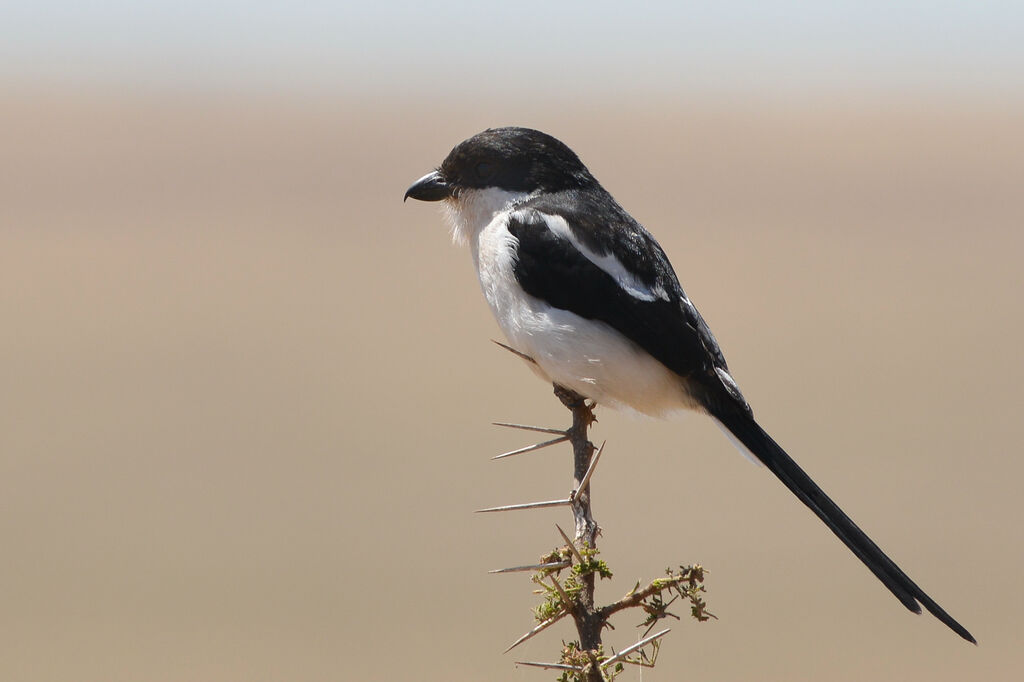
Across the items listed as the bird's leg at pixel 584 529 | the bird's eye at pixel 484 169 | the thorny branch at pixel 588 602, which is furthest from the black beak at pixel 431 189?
the thorny branch at pixel 588 602

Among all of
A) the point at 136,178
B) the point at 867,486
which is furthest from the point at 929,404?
the point at 136,178

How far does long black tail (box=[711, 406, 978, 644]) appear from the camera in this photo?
12.7 feet

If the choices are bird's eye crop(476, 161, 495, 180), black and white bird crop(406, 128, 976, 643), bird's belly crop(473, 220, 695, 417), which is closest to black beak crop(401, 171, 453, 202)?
bird's eye crop(476, 161, 495, 180)

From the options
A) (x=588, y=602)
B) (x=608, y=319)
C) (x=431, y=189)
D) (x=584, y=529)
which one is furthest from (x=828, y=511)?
(x=431, y=189)

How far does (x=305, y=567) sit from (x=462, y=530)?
2435mm

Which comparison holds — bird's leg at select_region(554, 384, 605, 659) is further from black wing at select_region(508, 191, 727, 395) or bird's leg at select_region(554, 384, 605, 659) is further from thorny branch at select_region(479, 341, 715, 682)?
black wing at select_region(508, 191, 727, 395)

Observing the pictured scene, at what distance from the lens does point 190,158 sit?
4678 centimetres

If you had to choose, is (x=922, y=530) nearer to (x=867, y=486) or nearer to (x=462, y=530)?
(x=867, y=486)

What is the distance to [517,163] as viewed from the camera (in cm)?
489

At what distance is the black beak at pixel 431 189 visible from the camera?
509 cm

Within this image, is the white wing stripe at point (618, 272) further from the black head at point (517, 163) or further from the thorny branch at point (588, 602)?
the thorny branch at point (588, 602)

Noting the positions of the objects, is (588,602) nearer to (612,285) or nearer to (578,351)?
(578,351)

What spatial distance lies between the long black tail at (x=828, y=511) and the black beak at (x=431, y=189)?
1.45 metres

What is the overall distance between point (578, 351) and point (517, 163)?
0.94 meters
